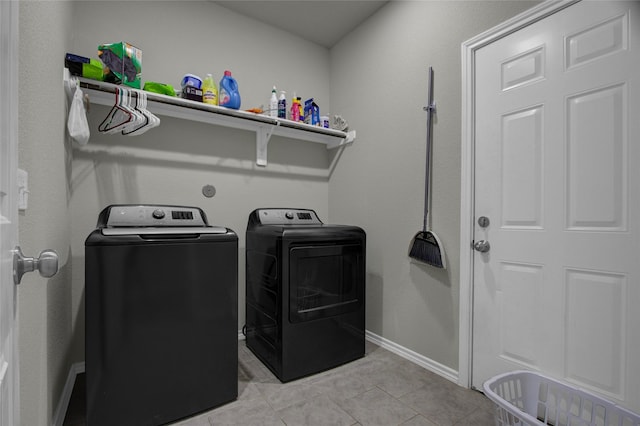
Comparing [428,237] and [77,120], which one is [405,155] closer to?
[428,237]

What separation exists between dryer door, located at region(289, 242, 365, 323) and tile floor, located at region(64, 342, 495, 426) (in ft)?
1.31

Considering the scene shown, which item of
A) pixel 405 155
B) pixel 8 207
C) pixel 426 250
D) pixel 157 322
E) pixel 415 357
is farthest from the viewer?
pixel 405 155

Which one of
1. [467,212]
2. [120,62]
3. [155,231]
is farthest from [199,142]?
[467,212]

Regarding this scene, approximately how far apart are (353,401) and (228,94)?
214cm

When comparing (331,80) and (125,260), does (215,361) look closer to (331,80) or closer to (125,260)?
(125,260)

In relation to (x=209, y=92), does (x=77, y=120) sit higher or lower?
lower

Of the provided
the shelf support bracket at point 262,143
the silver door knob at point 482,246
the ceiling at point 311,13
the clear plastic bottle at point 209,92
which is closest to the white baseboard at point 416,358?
the silver door knob at point 482,246

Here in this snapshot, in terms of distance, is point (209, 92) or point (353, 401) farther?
point (209, 92)

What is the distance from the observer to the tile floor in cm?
155

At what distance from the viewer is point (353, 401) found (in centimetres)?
171

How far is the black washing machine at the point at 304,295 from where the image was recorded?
1.88 m

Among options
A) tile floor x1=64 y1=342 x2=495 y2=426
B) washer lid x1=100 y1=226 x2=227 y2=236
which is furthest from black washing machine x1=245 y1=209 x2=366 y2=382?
washer lid x1=100 y1=226 x2=227 y2=236

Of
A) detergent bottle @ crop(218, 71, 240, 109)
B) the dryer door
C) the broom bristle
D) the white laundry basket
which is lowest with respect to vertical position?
the white laundry basket

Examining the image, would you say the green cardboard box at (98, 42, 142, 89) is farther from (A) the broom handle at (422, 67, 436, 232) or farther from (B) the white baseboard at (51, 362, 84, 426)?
(A) the broom handle at (422, 67, 436, 232)
